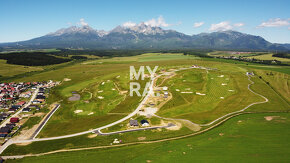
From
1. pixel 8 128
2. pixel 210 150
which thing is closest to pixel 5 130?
pixel 8 128

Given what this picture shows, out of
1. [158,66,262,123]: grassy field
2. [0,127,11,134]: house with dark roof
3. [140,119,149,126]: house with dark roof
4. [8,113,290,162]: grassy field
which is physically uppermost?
[158,66,262,123]: grassy field

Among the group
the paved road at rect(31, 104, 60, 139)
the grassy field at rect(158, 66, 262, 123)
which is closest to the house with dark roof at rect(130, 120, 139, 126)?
the grassy field at rect(158, 66, 262, 123)

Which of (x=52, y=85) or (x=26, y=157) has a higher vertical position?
(x=52, y=85)

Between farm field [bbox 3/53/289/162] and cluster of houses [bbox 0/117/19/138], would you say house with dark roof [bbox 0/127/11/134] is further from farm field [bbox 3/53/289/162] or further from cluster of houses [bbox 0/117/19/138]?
farm field [bbox 3/53/289/162]

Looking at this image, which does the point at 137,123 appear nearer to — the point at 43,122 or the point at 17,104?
the point at 43,122

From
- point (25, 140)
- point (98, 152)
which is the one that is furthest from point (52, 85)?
point (98, 152)

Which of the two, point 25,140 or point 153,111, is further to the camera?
Answer: point 153,111

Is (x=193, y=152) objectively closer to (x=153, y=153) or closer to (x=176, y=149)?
(x=176, y=149)
